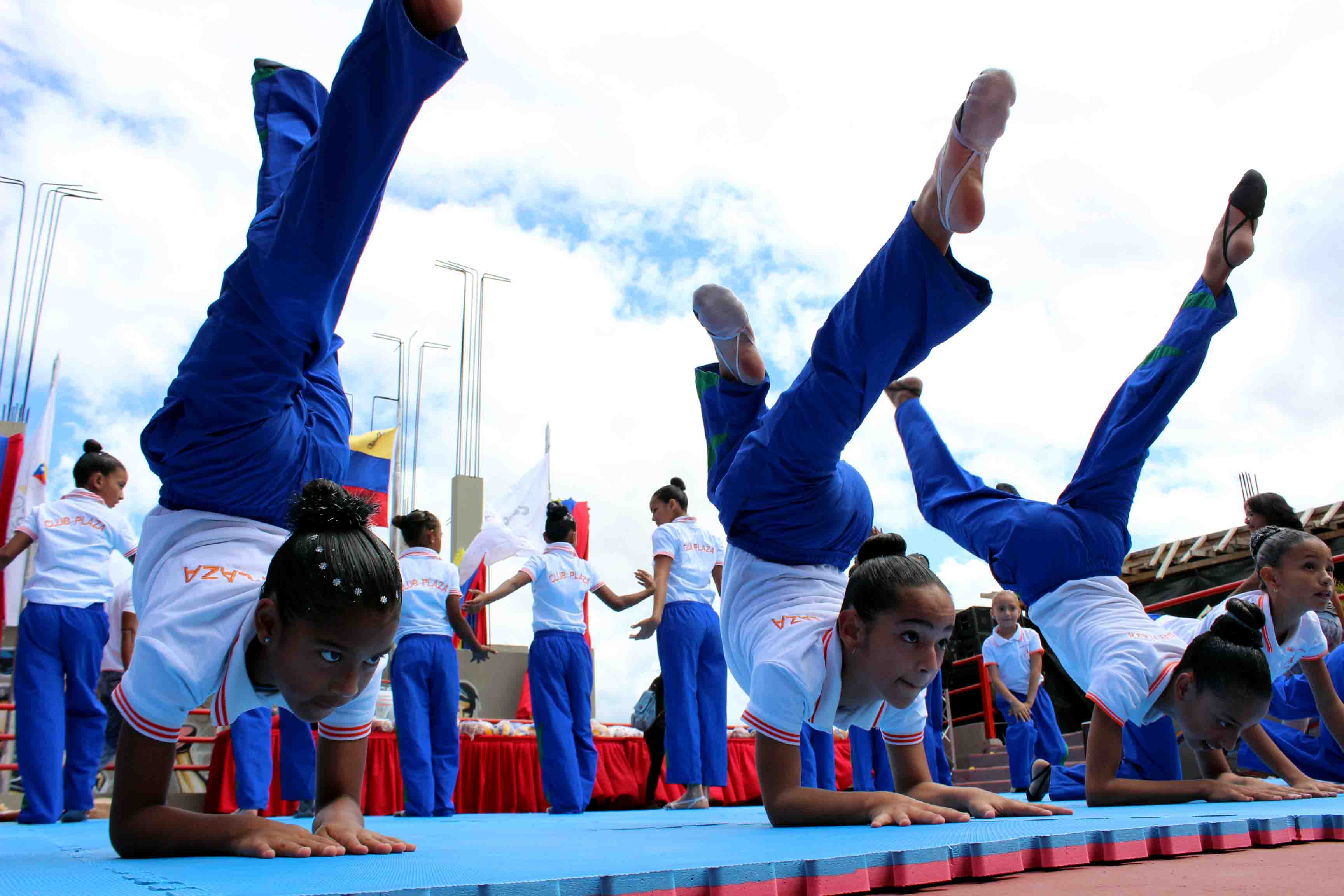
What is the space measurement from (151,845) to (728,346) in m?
2.12

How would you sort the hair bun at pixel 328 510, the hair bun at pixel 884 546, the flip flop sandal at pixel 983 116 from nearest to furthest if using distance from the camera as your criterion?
the hair bun at pixel 328 510 < the flip flop sandal at pixel 983 116 < the hair bun at pixel 884 546

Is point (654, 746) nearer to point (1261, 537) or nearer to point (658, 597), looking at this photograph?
point (658, 597)

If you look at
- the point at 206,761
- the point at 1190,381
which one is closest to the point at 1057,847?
the point at 1190,381

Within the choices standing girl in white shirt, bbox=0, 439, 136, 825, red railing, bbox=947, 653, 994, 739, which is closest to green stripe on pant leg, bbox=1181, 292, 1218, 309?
red railing, bbox=947, 653, 994, 739

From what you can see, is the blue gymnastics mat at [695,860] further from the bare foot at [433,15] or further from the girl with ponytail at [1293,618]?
the bare foot at [433,15]

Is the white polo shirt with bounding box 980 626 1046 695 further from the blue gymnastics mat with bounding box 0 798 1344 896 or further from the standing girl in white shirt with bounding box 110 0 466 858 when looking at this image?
the standing girl in white shirt with bounding box 110 0 466 858

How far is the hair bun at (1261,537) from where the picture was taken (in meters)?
3.92

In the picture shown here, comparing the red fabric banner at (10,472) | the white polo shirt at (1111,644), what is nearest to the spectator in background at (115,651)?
the red fabric banner at (10,472)

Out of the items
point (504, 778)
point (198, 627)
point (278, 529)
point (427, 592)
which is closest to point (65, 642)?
point (427, 592)

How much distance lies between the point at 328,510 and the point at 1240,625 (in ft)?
9.56

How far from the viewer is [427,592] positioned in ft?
17.8

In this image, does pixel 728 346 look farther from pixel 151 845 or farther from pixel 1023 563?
pixel 151 845

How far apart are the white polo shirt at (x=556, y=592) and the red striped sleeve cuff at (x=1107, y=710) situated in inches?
124

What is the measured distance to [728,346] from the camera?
3.22 m
